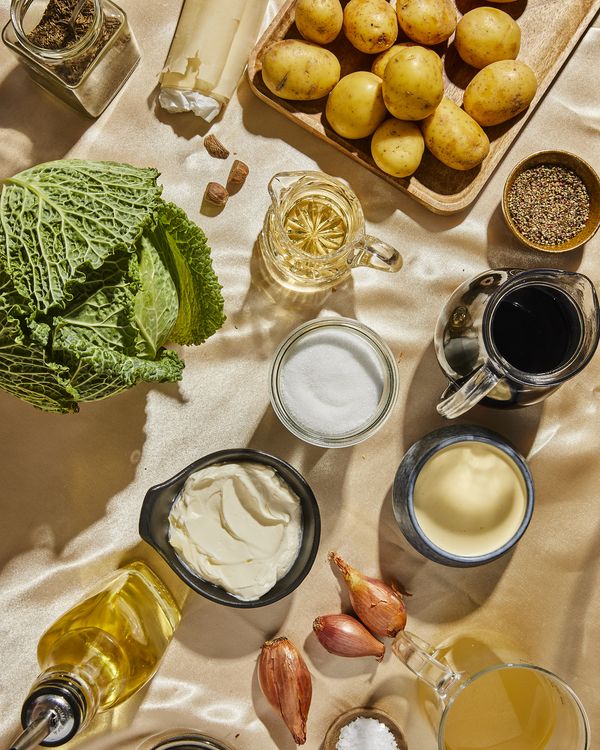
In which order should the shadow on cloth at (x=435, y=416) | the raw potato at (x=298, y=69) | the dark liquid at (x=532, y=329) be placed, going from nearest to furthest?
1. the dark liquid at (x=532, y=329)
2. the raw potato at (x=298, y=69)
3. the shadow on cloth at (x=435, y=416)

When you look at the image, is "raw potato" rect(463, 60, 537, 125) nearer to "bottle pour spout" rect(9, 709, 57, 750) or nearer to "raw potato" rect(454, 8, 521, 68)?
"raw potato" rect(454, 8, 521, 68)

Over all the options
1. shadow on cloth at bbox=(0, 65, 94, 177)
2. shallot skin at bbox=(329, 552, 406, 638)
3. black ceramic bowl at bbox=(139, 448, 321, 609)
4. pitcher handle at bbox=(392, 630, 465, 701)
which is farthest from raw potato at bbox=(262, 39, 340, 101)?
pitcher handle at bbox=(392, 630, 465, 701)

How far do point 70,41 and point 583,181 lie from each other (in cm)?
88

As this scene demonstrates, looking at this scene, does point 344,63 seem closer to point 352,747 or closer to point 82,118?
point 82,118

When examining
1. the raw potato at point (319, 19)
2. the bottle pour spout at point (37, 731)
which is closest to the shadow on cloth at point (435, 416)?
the raw potato at point (319, 19)

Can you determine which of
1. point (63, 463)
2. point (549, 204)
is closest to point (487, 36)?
point (549, 204)

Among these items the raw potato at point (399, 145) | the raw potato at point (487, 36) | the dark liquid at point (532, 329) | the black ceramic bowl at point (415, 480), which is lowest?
the black ceramic bowl at point (415, 480)

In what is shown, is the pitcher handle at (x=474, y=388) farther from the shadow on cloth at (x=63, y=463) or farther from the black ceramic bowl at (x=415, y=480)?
the shadow on cloth at (x=63, y=463)

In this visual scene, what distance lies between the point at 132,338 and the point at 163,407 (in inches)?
10.6

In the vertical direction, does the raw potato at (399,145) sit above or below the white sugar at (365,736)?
above

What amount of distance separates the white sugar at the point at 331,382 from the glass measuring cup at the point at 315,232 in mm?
113

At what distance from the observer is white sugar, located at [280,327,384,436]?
3.89ft

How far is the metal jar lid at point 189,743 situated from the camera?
1221mm

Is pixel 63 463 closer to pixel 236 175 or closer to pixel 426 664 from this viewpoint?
pixel 236 175
